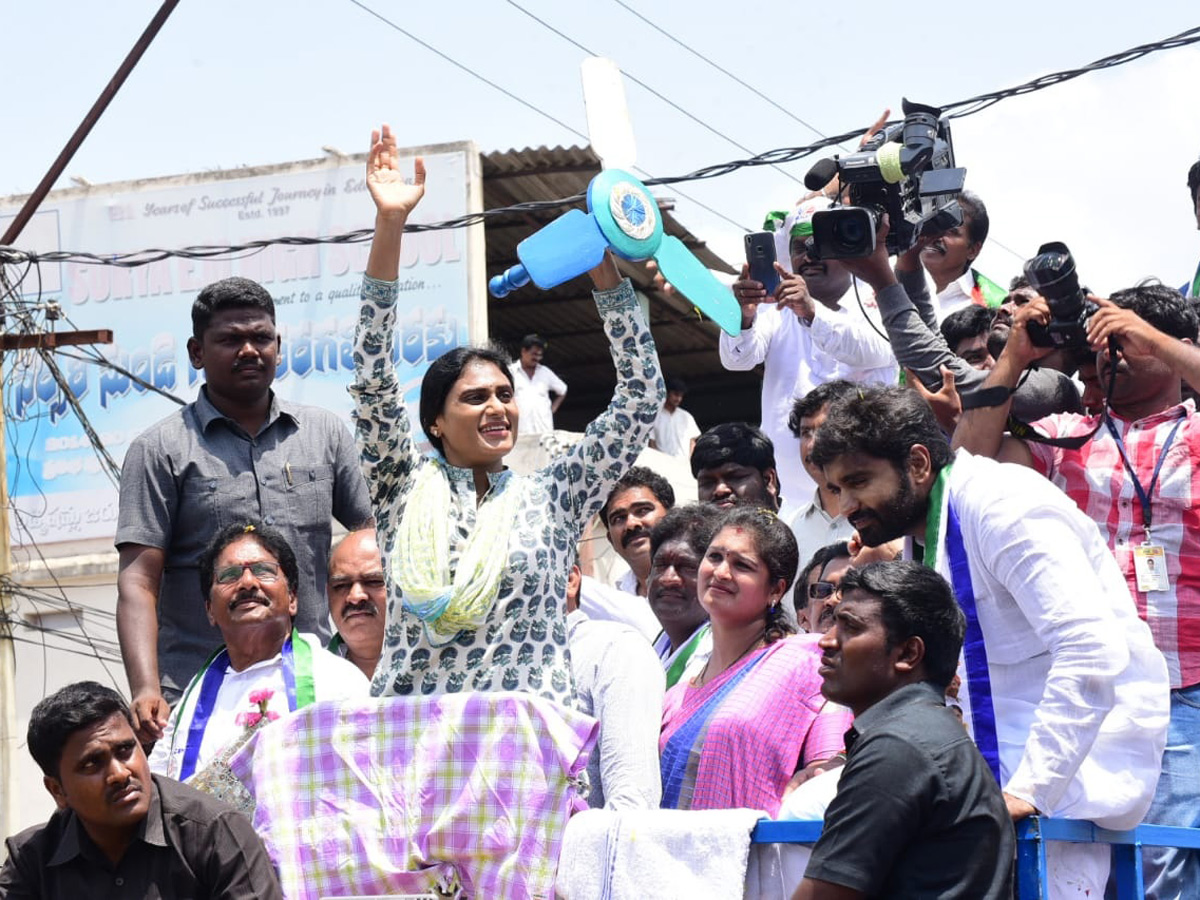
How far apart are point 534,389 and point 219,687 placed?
9659 mm

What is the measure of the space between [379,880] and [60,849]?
1166 millimetres

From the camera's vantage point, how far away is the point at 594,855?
11.9 feet

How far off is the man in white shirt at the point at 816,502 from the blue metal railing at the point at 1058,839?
2.12m

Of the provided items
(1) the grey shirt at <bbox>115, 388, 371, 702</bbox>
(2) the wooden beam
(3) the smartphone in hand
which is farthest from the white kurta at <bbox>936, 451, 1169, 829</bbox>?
(2) the wooden beam

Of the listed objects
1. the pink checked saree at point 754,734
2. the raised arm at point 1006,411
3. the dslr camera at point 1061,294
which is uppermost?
the dslr camera at point 1061,294

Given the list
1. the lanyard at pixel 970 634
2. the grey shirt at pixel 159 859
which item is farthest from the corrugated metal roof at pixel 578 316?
the lanyard at pixel 970 634

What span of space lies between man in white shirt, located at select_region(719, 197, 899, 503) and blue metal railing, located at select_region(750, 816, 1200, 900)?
3026 mm

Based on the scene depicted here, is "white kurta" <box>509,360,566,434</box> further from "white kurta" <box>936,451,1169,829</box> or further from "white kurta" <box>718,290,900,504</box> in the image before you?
"white kurta" <box>936,451,1169,829</box>

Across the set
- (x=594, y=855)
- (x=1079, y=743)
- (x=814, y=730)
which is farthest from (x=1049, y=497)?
(x=594, y=855)

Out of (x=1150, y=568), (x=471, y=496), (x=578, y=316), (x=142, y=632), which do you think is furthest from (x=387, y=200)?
(x=578, y=316)

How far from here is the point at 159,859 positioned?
4438 mm

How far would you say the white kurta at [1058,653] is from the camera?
3.43 m

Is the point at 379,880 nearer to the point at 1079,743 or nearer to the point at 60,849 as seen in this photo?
the point at 60,849

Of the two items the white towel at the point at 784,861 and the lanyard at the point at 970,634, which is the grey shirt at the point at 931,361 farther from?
the white towel at the point at 784,861
